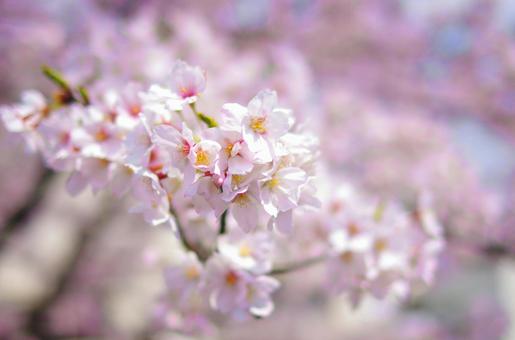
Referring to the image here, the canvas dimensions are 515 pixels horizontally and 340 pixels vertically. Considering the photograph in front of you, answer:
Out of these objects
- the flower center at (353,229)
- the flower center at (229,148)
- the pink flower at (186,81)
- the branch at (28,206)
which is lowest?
the flower center at (229,148)

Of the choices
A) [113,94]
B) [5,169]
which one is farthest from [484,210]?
[5,169]

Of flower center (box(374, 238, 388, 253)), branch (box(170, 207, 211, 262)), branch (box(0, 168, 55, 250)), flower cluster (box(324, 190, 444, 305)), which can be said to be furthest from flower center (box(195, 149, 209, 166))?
branch (box(0, 168, 55, 250))

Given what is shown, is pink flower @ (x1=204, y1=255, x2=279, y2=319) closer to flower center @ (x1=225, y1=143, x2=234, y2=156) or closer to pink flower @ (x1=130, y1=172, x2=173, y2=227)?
pink flower @ (x1=130, y1=172, x2=173, y2=227)

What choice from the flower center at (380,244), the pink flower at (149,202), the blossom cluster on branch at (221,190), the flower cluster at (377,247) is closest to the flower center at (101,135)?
the blossom cluster on branch at (221,190)

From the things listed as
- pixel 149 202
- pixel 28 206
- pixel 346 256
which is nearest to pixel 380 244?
pixel 346 256

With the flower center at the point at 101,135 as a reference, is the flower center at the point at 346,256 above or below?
above

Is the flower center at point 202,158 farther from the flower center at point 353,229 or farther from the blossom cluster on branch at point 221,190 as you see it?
the flower center at point 353,229

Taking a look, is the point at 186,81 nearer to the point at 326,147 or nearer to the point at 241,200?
the point at 241,200

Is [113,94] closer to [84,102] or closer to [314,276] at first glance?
[84,102]
